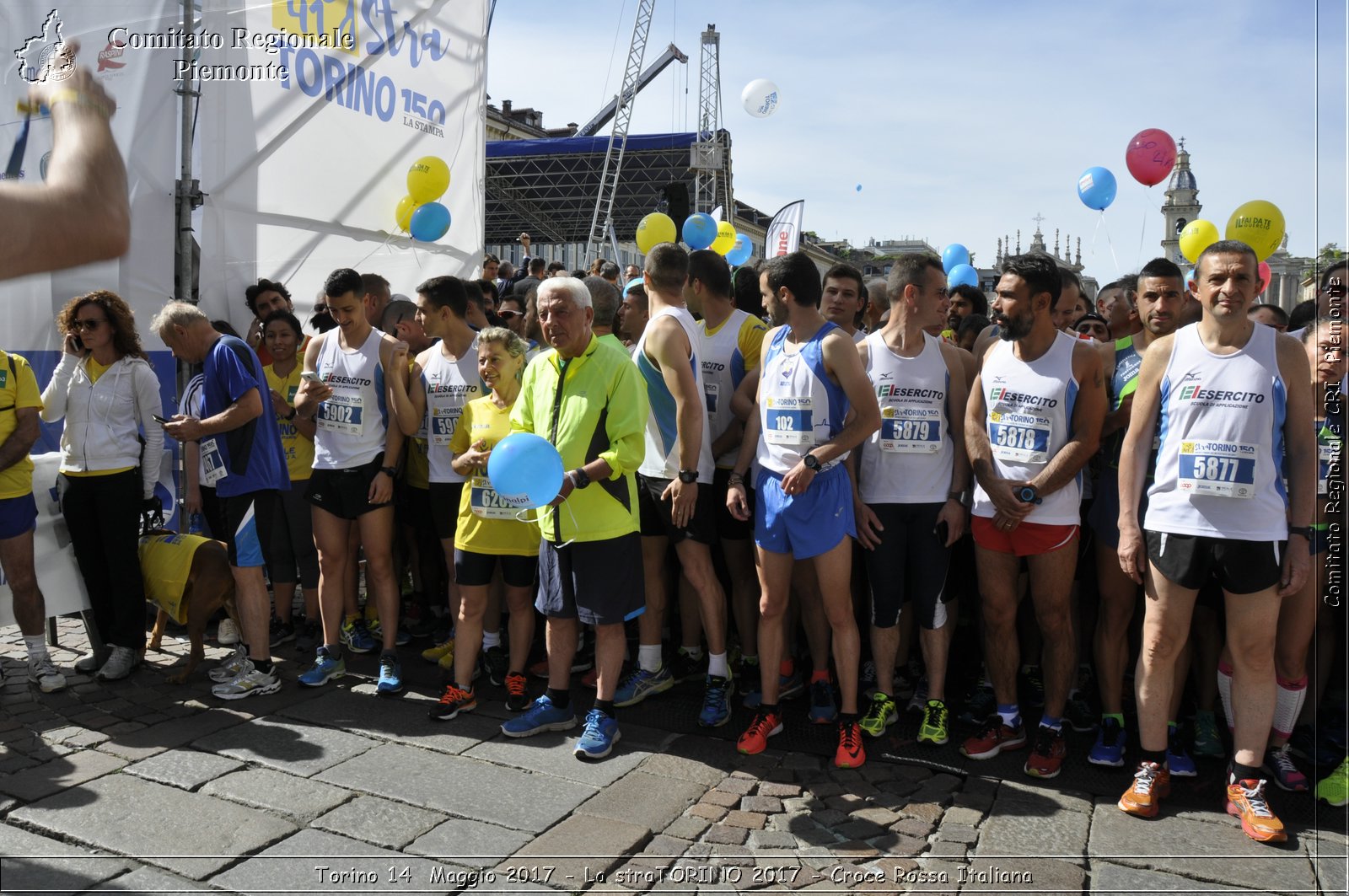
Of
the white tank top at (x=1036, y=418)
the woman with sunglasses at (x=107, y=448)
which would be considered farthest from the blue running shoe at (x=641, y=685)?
the woman with sunglasses at (x=107, y=448)

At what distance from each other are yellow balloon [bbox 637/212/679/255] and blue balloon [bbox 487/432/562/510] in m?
5.54

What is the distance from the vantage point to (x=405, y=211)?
8.38 meters

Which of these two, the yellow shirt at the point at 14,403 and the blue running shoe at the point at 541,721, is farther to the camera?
the yellow shirt at the point at 14,403

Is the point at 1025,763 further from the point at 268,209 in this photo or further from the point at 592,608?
the point at 268,209

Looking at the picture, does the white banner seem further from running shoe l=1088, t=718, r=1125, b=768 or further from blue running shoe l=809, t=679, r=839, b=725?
running shoe l=1088, t=718, r=1125, b=768

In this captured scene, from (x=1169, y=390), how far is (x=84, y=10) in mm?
6082

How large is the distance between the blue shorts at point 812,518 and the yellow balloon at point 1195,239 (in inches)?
169

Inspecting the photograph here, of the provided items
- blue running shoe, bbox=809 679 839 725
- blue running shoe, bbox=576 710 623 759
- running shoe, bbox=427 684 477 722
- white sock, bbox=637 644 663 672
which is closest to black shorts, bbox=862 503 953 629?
blue running shoe, bbox=809 679 839 725

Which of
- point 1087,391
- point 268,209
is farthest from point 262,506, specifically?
point 1087,391

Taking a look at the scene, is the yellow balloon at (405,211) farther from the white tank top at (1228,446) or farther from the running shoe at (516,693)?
the white tank top at (1228,446)

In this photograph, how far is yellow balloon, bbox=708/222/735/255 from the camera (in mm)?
10109

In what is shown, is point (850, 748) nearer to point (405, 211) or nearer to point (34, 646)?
point (34, 646)

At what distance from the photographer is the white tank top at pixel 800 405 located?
410 centimetres

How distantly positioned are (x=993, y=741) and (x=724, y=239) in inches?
277
